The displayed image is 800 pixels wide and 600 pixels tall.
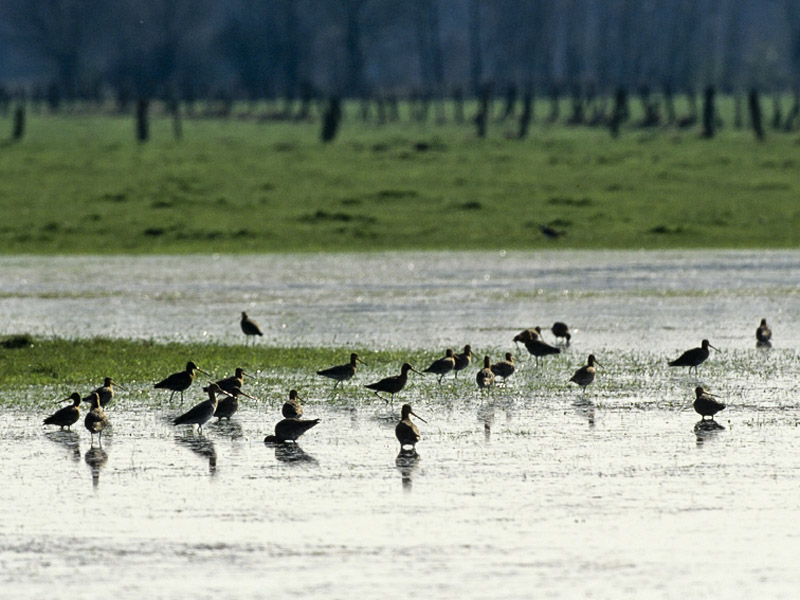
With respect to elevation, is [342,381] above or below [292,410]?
above

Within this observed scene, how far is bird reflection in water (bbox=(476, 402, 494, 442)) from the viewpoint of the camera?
504 inches

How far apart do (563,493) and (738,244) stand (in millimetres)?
21730

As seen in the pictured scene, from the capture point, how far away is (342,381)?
50.9ft

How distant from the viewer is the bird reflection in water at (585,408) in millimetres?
13492

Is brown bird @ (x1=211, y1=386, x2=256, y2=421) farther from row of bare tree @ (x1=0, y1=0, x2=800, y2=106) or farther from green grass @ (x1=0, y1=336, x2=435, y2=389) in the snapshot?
row of bare tree @ (x1=0, y1=0, x2=800, y2=106)

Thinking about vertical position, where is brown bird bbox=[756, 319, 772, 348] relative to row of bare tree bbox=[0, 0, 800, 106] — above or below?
below

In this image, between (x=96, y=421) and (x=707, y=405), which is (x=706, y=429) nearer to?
(x=707, y=405)

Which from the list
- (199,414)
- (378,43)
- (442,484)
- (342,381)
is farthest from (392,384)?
(378,43)

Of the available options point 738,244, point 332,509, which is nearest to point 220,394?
point 332,509

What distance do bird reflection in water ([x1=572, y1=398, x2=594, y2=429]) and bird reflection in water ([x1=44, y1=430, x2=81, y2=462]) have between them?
404 centimetres

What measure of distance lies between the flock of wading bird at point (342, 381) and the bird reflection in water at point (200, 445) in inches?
5.1

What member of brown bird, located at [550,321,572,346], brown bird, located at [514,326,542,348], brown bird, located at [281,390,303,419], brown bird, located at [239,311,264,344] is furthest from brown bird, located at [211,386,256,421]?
brown bird, located at [550,321,572,346]

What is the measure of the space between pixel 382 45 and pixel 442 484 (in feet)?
468

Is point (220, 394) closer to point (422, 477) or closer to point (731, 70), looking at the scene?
point (422, 477)
